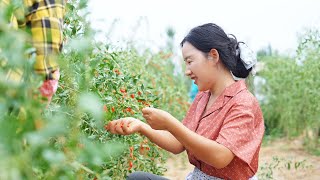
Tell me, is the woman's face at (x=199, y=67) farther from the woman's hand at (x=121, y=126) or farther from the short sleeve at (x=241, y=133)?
the woman's hand at (x=121, y=126)

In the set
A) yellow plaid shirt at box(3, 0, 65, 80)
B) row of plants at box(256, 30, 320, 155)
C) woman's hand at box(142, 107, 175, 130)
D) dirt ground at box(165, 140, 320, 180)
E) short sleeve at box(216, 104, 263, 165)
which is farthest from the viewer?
row of plants at box(256, 30, 320, 155)

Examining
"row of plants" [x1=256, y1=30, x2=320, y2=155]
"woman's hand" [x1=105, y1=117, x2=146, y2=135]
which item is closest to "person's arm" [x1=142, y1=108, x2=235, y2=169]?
"woman's hand" [x1=105, y1=117, x2=146, y2=135]

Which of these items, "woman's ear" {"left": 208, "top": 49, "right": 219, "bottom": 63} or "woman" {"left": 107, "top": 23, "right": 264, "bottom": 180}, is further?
"woman's ear" {"left": 208, "top": 49, "right": 219, "bottom": 63}

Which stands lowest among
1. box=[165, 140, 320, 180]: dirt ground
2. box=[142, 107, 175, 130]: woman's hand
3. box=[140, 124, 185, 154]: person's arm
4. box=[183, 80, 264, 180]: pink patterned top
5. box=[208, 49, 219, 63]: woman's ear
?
box=[165, 140, 320, 180]: dirt ground

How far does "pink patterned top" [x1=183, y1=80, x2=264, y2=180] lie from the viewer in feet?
7.42

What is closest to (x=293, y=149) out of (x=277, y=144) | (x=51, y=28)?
(x=277, y=144)

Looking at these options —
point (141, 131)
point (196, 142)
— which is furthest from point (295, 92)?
point (196, 142)

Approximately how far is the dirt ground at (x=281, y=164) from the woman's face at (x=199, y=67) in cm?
180

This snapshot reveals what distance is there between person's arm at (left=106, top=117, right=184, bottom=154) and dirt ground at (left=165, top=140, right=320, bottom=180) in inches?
65.1

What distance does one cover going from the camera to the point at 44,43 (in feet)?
4.83

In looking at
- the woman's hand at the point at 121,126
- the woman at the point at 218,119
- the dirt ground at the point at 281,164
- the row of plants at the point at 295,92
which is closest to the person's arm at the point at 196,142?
the woman at the point at 218,119

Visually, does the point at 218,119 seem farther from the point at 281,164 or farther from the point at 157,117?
the point at 281,164

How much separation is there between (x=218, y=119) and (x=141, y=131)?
316 mm

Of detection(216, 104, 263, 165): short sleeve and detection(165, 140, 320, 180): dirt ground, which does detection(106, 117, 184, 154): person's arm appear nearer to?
detection(216, 104, 263, 165): short sleeve
